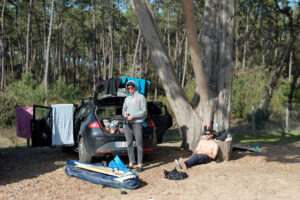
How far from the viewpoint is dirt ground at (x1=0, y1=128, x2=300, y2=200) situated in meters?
4.70

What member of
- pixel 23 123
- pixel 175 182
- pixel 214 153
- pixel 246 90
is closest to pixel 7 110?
pixel 23 123

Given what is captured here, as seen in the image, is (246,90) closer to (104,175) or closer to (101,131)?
(101,131)

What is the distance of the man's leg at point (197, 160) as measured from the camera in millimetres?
6418

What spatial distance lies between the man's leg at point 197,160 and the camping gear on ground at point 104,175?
1609 mm

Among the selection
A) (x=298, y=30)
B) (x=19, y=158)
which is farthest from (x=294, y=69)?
(x=19, y=158)

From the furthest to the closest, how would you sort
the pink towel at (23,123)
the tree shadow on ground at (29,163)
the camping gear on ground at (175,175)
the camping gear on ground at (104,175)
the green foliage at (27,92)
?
the green foliage at (27,92) < the pink towel at (23,123) < the tree shadow on ground at (29,163) < the camping gear on ground at (175,175) < the camping gear on ground at (104,175)

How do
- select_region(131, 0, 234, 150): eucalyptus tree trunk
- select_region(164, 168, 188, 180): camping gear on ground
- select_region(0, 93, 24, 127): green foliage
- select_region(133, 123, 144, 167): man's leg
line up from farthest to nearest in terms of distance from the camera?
select_region(0, 93, 24, 127): green foliage < select_region(131, 0, 234, 150): eucalyptus tree trunk < select_region(133, 123, 144, 167): man's leg < select_region(164, 168, 188, 180): camping gear on ground

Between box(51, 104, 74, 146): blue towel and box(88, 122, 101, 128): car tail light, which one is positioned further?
box(51, 104, 74, 146): blue towel

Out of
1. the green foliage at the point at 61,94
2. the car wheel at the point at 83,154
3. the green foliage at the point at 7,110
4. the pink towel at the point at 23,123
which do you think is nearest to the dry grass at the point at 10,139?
the green foliage at the point at 7,110

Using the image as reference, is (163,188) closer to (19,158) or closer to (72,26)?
(19,158)

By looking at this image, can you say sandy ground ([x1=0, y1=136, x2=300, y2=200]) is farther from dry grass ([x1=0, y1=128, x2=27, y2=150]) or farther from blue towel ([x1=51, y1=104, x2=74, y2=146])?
dry grass ([x1=0, y1=128, x2=27, y2=150])

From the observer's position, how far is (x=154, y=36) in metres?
7.63

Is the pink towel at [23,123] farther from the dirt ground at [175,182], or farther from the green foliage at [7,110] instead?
the green foliage at [7,110]

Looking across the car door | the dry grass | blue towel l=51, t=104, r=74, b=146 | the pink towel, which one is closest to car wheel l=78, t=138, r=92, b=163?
blue towel l=51, t=104, r=74, b=146
